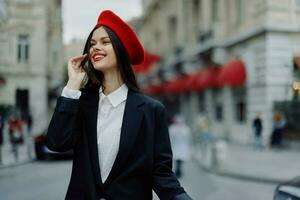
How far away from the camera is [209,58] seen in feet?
83.1

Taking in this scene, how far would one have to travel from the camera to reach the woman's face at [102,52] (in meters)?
2.27

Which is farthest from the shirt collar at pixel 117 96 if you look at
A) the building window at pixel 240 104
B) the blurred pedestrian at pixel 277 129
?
the building window at pixel 240 104

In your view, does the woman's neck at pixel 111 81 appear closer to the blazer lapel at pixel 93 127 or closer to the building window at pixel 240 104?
the blazer lapel at pixel 93 127

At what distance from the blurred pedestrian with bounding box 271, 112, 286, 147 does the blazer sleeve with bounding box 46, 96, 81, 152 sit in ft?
53.8

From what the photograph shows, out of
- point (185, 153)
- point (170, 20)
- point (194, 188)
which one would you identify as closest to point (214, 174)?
point (185, 153)

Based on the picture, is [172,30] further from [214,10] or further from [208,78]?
[208,78]

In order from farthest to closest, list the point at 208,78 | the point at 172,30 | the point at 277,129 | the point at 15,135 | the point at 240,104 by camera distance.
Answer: the point at 172,30, the point at 208,78, the point at 240,104, the point at 277,129, the point at 15,135

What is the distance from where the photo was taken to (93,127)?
2.20 m

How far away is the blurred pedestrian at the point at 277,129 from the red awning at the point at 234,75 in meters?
2.92

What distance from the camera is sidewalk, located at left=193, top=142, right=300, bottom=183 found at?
35.6 ft

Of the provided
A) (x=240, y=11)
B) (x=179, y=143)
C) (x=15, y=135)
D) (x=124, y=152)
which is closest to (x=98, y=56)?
(x=124, y=152)

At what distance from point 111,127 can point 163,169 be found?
34 centimetres

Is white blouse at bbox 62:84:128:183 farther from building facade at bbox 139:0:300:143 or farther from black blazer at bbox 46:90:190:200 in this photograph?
building facade at bbox 139:0:300:143

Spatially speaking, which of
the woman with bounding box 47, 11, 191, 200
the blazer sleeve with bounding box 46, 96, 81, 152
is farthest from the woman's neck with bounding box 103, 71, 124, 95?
the blazer sleeve with bounding box 46, 96, 81, 152
